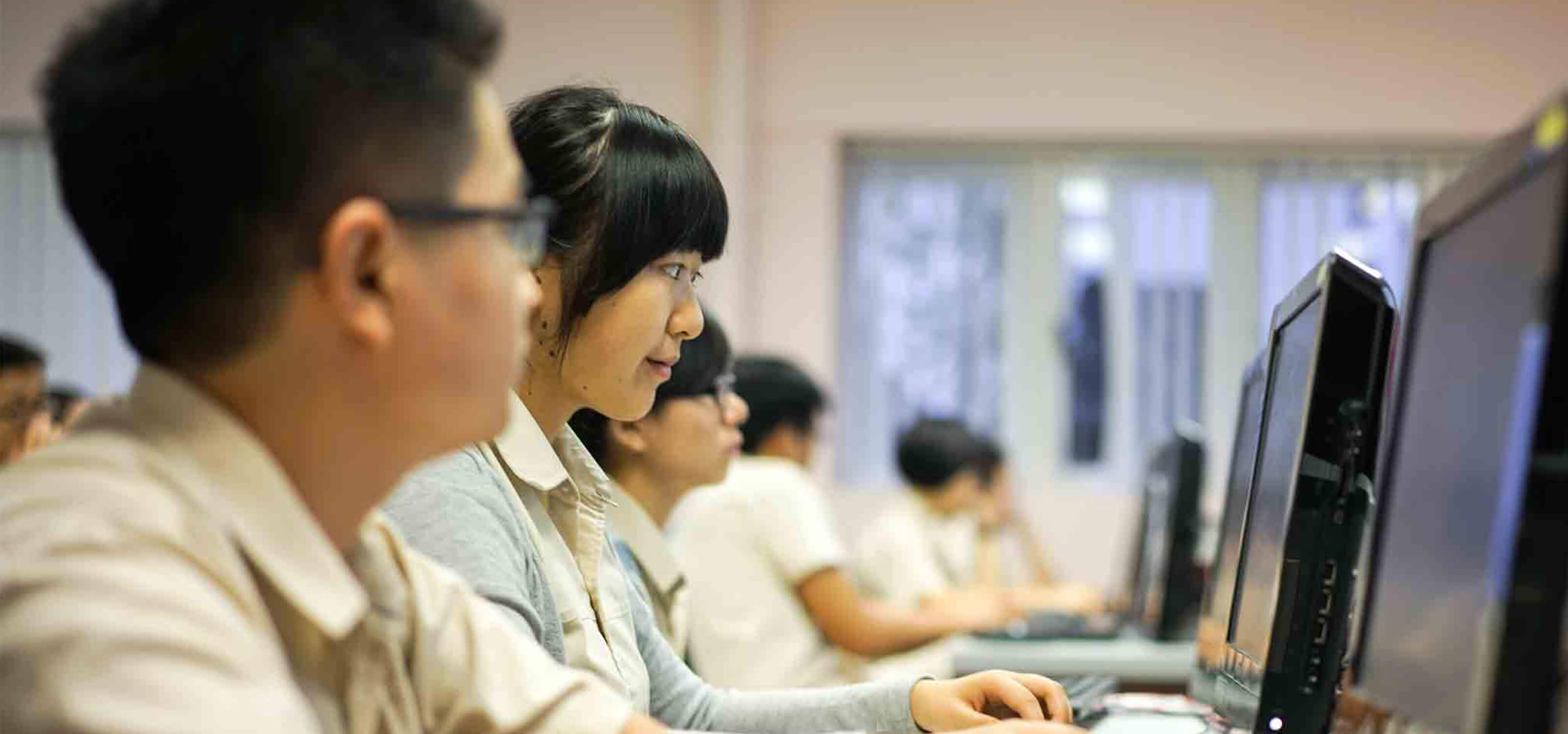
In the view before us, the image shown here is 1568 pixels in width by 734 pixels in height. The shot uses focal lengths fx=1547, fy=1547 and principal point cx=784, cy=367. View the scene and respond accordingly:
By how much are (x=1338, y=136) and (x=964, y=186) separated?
1292 mm

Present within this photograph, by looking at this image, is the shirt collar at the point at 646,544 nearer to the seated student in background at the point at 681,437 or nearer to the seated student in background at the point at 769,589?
the seated student in background at the point at 681,437

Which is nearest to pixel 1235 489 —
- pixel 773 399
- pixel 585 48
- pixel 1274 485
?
pixel 1274 485

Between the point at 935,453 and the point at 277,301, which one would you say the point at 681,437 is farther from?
the point at 935,453

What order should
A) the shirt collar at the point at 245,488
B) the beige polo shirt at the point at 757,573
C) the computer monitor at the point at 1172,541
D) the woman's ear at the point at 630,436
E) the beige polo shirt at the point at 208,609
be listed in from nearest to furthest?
1. the beige polo shirt at the point at 208,609
2. the shirt collar at the point at 245,488
3. the woman's ear at the point at 630,436
4. the computer monitor at the point at 1172,541
5. the beige polo shirt at the point at 757,573

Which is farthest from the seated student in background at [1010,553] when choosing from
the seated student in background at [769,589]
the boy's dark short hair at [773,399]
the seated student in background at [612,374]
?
the seated student in background at [612,374]

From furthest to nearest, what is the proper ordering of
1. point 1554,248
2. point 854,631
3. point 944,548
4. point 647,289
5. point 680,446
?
point 944,548 → point 854,631 → point 680,446 → point 647,289 → point 1554,248

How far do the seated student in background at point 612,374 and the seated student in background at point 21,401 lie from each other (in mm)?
1961

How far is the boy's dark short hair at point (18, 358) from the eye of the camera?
324 cm

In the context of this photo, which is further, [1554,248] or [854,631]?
[854,631]

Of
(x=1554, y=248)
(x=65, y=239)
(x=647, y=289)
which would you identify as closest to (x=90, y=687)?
(x=1554, y=248)

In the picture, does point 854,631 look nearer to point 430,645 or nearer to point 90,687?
point 430,645

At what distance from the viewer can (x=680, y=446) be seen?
2.25m

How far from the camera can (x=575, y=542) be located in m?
1.38

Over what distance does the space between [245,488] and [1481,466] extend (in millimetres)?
644
